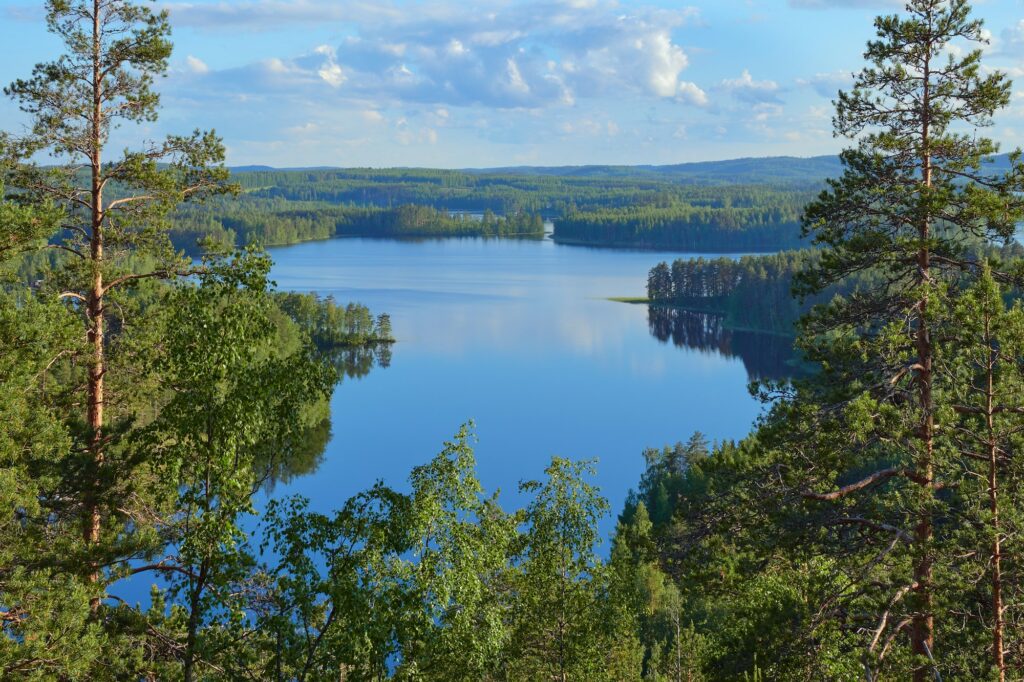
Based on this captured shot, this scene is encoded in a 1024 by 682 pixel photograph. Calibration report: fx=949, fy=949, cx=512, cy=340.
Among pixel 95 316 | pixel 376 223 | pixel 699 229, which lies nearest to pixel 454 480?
pixel 95 316

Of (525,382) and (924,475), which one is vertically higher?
(924,475)

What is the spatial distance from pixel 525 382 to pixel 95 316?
46.0 meters

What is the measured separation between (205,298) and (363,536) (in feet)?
6.93

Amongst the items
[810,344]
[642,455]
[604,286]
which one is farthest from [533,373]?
[810,344]

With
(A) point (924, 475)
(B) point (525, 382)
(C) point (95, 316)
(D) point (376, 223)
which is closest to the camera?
(A) point (924, 475)

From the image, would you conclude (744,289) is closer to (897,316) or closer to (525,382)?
(525,382)

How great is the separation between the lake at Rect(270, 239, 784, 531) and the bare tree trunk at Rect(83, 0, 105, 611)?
48.2ft

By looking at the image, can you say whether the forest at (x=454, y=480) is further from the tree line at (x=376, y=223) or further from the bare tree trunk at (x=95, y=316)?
the tree line at (x=376, y=223)

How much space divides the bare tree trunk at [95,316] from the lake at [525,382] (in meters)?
14.7

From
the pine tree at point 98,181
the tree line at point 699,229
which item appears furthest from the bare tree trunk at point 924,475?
the tree line at point 699,229

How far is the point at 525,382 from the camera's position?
5403 cm

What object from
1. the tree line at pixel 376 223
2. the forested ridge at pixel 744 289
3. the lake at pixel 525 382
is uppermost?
the tree line at pixel 376 223

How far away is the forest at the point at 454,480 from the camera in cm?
629

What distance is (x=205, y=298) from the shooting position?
676cm
